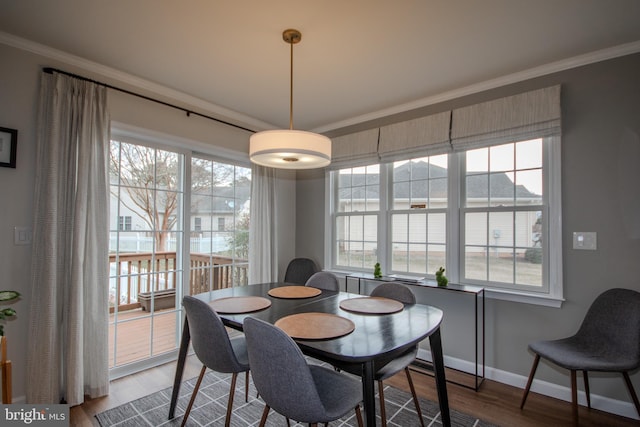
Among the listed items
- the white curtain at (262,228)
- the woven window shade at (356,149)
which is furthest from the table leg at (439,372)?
the white curtain at (262,228)

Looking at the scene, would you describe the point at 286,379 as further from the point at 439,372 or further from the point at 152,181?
the point at 152,181

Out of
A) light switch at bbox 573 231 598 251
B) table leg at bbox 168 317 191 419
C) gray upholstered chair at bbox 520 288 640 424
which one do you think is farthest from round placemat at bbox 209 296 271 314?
light switch at bbox 573 231 598 251

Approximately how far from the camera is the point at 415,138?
10.3ft

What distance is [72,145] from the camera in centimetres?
232

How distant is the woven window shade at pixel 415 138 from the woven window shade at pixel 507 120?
9 cm

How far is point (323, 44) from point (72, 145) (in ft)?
6.38

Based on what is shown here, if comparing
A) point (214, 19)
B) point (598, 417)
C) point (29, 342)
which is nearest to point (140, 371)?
point (29, 342)

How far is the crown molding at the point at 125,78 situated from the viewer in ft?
7.13

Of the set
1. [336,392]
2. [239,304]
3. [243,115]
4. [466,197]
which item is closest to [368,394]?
[336,392]

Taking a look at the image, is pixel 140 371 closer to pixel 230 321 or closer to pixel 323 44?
pixel 230 321

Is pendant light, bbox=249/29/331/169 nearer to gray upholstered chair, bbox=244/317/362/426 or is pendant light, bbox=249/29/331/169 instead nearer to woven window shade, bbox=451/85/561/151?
gray upholstered chair, bbox=244/317/362/426

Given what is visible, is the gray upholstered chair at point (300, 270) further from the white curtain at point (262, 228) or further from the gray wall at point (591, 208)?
the gray wall at point (591, 208)

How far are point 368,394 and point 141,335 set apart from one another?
252 centimetres

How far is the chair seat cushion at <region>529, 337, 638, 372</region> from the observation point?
1879 millimetres
